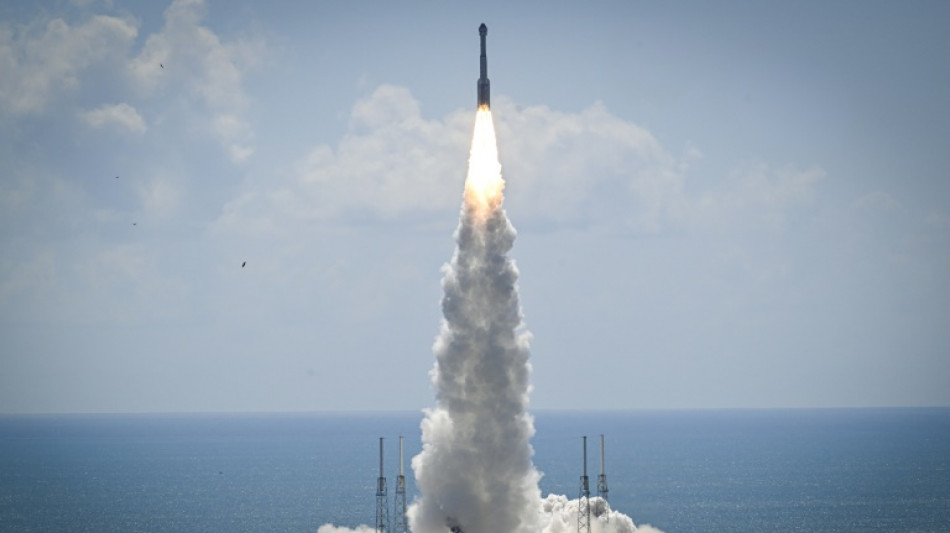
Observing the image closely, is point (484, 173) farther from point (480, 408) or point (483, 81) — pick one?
point (480, 408)

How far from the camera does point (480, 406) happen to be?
255 ft

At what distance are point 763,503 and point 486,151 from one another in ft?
284

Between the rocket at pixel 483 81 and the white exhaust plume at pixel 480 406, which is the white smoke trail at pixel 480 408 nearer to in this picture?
the white exhaust plume at pixel 480 406

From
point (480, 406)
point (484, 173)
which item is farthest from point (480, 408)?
point (484, 173)

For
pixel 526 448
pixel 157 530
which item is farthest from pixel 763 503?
pixel 526 448

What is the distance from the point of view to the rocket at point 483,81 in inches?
3044

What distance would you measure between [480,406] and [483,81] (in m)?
18.9

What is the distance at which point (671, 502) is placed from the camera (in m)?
154

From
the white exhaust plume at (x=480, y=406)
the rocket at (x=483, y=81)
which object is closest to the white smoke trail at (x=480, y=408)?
the white exhaust plume at (x=480, y=406)

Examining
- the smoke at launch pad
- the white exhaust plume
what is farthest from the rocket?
the white exhaust plume

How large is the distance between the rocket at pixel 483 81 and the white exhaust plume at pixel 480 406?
6.43m

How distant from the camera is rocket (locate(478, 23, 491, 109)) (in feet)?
254

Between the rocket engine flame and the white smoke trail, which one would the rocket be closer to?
the rocket engine flame

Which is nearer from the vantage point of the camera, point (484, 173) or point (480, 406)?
point (480, 406)
